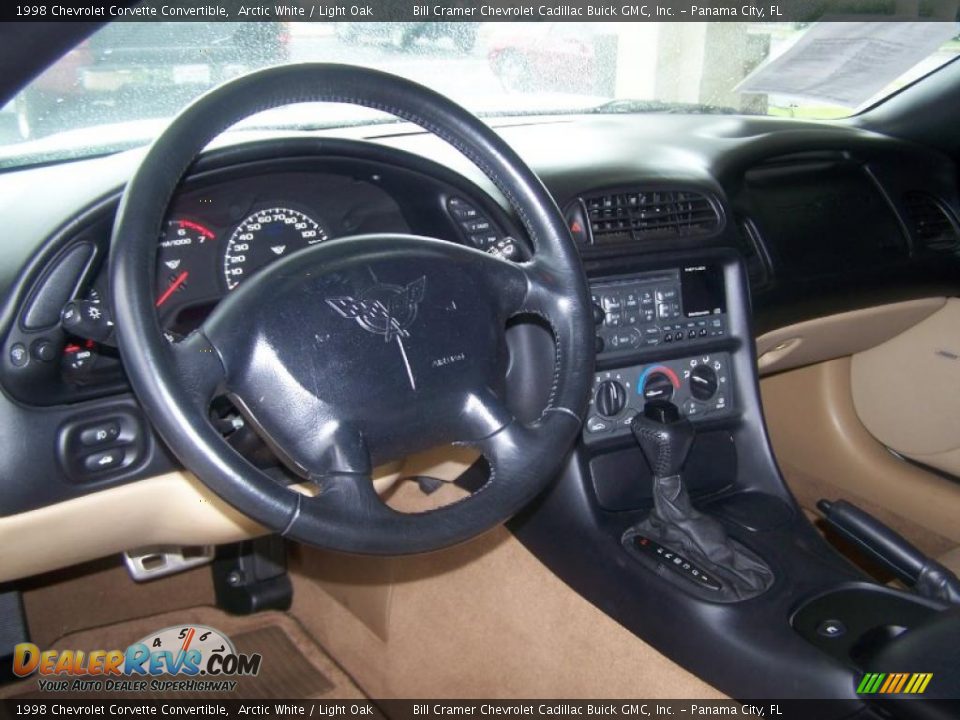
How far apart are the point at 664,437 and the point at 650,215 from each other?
0.42 meters

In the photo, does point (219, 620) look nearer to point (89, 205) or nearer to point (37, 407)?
point (37, 407)

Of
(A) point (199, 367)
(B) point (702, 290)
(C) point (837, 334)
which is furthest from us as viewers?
(C) point (837, 334)

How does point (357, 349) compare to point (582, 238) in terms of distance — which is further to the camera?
point (582, 238)

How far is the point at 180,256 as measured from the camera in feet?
4.25

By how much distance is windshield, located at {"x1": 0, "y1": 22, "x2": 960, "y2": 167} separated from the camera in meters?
1.47

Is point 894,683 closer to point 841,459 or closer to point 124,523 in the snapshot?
point 124,523

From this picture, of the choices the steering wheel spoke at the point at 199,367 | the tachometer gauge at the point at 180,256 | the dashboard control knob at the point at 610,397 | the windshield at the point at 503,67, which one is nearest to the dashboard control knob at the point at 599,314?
the dashboard control knob at the point at 610,397

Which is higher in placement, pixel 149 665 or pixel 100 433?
pixel 100 433

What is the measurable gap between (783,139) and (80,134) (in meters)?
1.35

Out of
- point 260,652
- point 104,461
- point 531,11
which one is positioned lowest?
point 260,652

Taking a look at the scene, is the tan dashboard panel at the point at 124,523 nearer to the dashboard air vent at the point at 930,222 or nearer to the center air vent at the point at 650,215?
the center air vent at the point at 650,215

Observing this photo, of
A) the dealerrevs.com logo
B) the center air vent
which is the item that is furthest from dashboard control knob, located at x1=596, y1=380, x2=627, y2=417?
the dealerrevs.com logo

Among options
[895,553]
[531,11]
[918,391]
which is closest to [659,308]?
[895,553]

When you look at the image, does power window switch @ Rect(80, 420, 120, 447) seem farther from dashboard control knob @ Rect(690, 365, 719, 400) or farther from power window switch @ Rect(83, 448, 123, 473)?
dashboard control knob @ Rect(690, 365, 719, 400)
